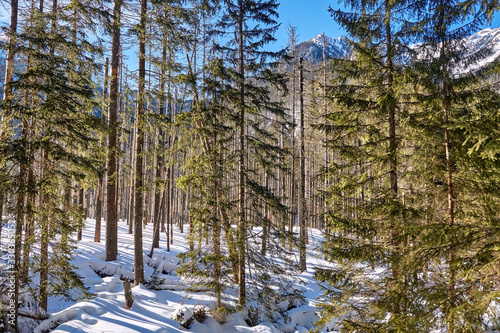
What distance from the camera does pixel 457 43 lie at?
5.15m

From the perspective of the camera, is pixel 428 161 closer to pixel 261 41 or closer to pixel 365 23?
pixel 365 23

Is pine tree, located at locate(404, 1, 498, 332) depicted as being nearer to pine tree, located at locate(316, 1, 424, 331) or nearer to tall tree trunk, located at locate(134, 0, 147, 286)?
pine tree, located at locate(316, 1, 424, 331)

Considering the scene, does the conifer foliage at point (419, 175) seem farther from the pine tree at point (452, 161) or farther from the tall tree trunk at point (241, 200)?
the tall tree trunk at point (241, 200)

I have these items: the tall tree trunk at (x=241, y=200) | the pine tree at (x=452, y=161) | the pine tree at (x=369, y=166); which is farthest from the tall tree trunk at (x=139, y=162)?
the pine tree at (x=452, y=161)

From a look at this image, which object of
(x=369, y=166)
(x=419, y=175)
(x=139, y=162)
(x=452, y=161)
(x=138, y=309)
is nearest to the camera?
(x=452, y=161)

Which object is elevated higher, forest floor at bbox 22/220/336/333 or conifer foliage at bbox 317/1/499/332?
conifer foliage at bbox 317/1/499/332

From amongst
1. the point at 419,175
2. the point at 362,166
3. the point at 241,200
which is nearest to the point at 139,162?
the point at 241,200

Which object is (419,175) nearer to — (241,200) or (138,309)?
(241,200)

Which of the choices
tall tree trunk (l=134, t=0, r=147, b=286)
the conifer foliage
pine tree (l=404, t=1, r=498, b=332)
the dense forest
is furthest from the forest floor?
pine tree (l=404, t=1, r=498, b=332)

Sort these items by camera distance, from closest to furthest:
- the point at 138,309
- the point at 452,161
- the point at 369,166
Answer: the point at 452,161 < the point at 369,166 < the point at 138,309

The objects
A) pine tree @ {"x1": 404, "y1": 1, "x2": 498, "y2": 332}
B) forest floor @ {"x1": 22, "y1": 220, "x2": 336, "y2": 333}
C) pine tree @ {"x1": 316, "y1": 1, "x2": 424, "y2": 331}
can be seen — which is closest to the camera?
pine tree @ {"x1": 404, "y1": 1, "x2": 498, "y2": 332}

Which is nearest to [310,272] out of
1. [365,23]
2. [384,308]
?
[384,308]

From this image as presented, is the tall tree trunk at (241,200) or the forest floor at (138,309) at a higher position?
the tall tree trunk at (241,200)

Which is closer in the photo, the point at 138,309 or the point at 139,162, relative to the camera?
the point at 138,309
